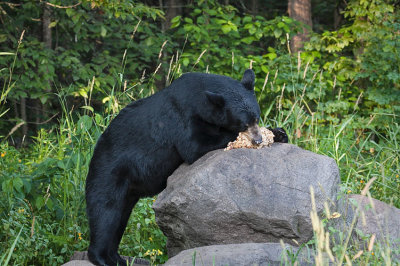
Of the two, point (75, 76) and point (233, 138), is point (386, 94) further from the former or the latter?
point (233, 138)

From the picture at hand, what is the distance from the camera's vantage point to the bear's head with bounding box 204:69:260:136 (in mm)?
4508

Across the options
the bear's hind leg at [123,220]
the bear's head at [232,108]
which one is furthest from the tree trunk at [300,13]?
the bear's hind leg at [123,220]

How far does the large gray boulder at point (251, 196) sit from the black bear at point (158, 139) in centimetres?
30

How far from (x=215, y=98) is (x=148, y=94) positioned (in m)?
4.11

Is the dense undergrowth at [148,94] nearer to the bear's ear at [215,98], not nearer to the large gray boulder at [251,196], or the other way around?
the large gray boulder at [251,196]

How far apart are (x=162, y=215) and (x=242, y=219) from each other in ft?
2.28

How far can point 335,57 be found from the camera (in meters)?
11.5

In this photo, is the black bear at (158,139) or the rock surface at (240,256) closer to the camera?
the rock surface at (240,256)

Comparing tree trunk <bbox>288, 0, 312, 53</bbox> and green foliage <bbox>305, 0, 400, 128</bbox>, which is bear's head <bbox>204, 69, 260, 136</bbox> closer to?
green foliage <bbox>305, 0, 400, 128</bbox>

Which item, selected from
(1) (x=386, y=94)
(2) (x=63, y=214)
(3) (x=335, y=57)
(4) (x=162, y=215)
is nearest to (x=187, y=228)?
(4) (x=162, y=215)

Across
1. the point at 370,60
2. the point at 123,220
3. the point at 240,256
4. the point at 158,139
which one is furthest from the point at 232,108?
the point at 370,60

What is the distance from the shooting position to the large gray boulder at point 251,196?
4.10 m

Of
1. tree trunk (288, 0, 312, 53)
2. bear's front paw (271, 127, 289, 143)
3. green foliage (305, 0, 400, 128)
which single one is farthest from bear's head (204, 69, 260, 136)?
tree trunk (288, 0, 312, 53)

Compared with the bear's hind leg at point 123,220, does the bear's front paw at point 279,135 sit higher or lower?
higher
